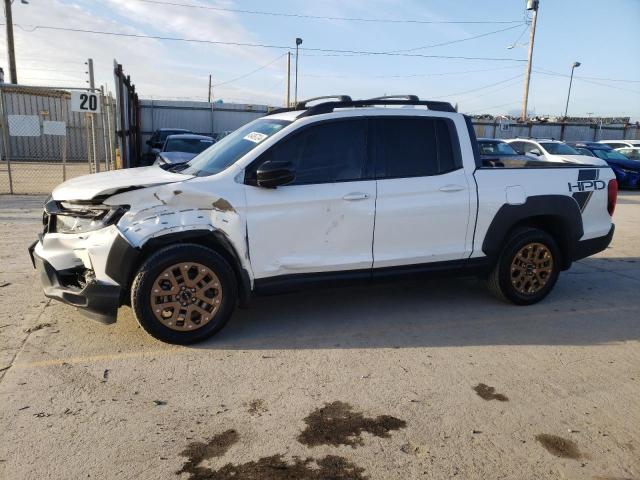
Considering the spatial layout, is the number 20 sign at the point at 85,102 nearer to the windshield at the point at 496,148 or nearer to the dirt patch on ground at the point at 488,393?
the dirt patch on ground at the point at 488,393

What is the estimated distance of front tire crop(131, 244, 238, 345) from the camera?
394 centimetres

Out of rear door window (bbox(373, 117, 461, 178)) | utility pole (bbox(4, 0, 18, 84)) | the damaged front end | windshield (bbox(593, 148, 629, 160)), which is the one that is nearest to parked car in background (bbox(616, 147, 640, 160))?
windshield (bbox(593, 148, 629, 160))

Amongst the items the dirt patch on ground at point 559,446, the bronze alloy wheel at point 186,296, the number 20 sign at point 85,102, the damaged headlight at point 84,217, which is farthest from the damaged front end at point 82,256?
the number 20 sign at point 85,102

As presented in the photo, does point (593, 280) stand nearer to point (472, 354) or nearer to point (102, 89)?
point (472, 354)

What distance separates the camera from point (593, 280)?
21.1 feet

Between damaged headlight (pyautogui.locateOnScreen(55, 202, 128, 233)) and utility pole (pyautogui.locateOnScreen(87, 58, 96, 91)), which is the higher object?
utility pole (pyautogui.locateOnScreen(87, 58, 96, 91))

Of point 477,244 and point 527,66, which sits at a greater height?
point 527,66

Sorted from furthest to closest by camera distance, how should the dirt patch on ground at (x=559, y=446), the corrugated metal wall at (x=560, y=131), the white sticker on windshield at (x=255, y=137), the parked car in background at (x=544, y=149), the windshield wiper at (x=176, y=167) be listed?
1. the corrugated metal wall at (x=560, y=131)
2. the parked car in background at (x=544, y=149)
3. the windshield wiper at (x=176, y=167)
4. the white sticker on windshield at (x=255, y=137)
5. the dirt patch on ground at (x=559, y=446)

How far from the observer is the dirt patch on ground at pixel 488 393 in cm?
349

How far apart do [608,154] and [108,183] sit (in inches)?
730

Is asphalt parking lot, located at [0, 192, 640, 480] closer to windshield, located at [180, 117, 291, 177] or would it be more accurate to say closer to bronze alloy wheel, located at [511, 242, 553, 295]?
bronze alloy wheel, located at [511, 242, 553, 295]

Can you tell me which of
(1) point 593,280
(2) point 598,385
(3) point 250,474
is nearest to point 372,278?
(2) point 598,385

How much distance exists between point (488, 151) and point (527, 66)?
54.0ft

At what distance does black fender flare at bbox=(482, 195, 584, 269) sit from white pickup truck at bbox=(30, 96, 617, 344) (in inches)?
0.6
